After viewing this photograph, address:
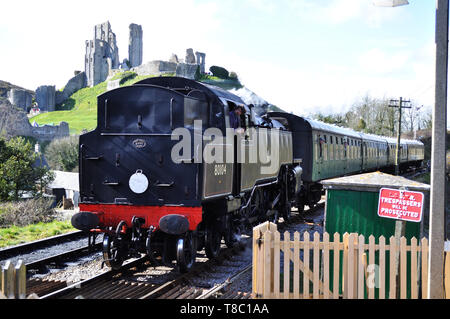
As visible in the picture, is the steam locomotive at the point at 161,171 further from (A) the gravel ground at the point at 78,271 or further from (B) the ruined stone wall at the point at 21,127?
(B) the ruined stone wall at the point at 21,127

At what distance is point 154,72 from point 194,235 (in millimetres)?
102097

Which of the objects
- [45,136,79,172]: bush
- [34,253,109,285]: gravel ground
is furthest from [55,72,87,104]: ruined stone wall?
[34,253,109,285]: gravel ground

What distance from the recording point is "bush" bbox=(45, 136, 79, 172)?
46.3 m

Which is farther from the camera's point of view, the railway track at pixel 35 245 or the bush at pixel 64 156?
the bush at pixel 64 156

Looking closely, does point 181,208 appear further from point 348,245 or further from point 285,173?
point 285,173

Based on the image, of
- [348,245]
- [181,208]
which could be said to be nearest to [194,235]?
[181,208]

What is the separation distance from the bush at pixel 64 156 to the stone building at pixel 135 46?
8067cm

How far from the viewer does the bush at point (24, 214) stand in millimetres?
16188

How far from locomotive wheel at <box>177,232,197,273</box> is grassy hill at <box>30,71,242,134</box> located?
70.8 metres

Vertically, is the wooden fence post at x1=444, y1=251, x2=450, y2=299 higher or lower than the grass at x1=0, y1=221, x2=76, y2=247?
higher

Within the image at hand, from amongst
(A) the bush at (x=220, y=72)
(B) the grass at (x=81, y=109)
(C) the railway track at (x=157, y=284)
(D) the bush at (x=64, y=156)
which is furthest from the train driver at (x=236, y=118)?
(A) the bush at (x=220, y=72)

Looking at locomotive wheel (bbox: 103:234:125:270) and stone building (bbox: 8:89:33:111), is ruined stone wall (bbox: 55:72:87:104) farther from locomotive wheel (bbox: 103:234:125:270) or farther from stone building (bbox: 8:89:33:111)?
locomotive wheel (bbox: 103:234:125:270)

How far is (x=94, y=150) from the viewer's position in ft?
28.3

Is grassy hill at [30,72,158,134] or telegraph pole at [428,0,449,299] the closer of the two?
telegraph pole at [428,0,449,299]
